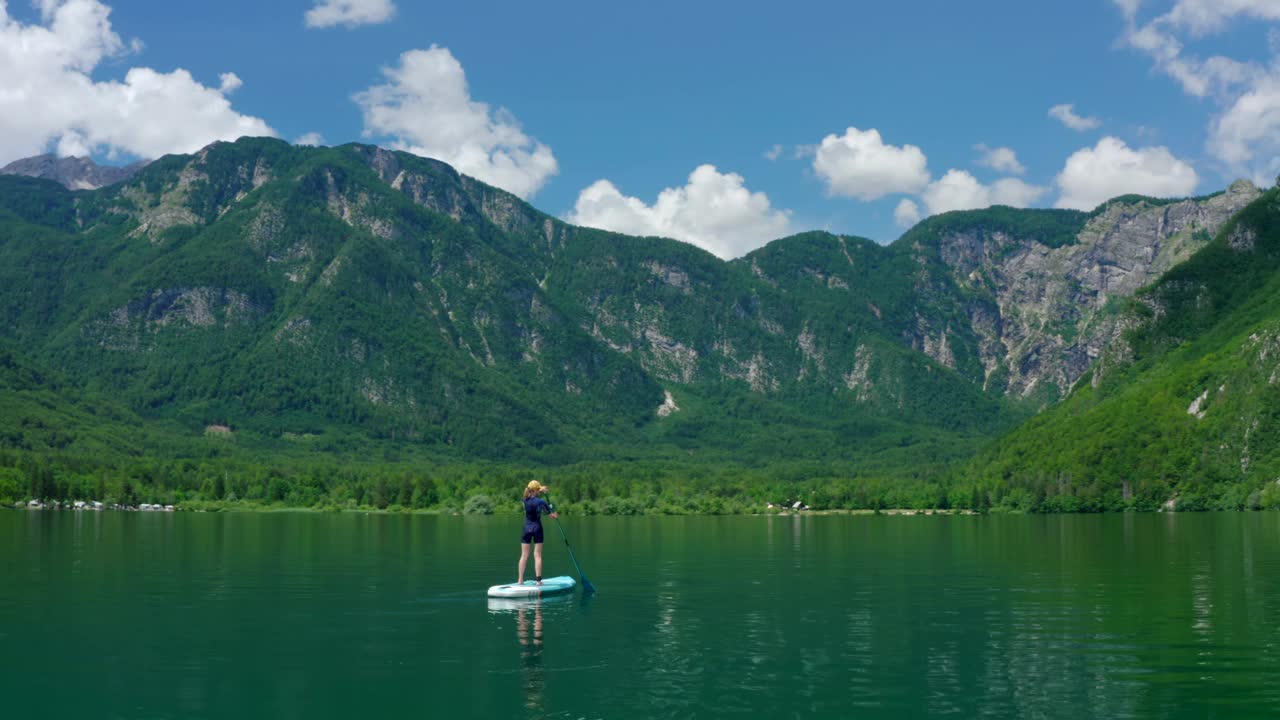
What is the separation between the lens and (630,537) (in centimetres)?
12012

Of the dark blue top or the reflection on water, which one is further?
the dark blue top

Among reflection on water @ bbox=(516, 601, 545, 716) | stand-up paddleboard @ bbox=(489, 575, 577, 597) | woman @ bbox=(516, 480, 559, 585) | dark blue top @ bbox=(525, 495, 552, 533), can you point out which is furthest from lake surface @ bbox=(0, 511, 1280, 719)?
dark blue top @ bbox=(525, 495, 552, 533)

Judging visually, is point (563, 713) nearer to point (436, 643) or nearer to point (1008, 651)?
point (436, 643)

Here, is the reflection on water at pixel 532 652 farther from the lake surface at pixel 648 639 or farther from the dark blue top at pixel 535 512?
the dark blue top at pixel 535 512

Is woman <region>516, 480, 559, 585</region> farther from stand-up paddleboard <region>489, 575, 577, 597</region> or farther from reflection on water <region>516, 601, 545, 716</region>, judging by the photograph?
reflection on water <region>516, 601, 545, 716</region>

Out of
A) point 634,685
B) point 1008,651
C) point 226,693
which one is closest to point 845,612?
point 1008,651

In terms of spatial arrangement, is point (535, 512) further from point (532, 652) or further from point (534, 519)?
point (532, 652)

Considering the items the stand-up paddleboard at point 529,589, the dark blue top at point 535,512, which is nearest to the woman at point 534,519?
the dark blue top at point 535,512

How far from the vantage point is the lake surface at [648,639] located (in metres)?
28.0

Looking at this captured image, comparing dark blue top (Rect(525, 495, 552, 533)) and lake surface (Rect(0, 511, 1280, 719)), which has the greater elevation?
dark blue top (Rect(525, 495, 552, 533))

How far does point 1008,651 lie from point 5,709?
2850cm

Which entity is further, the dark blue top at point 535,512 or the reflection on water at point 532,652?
the dark blue top at point 535,512

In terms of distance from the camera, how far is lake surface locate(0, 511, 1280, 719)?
1102 inches

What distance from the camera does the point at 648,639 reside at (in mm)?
38094
